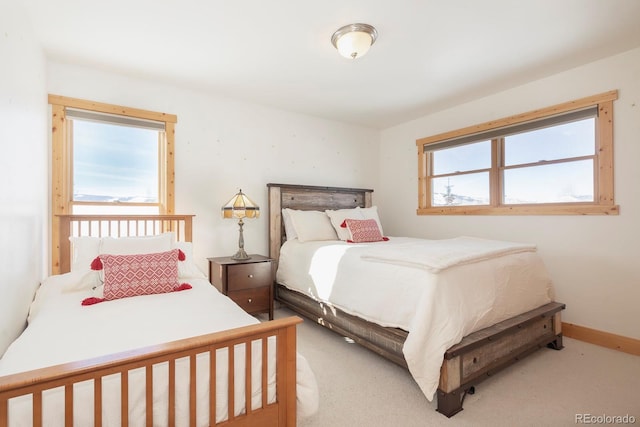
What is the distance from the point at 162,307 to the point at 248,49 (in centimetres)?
190

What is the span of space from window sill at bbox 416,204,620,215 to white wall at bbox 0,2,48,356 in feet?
12.2

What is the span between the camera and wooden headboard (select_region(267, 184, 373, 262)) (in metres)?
3.54

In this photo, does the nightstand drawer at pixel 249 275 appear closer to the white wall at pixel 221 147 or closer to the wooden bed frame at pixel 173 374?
the white wall at pixel 221 147

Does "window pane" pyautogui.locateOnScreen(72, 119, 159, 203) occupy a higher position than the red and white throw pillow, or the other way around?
"window pane" pyautogui.locateOnScreen(72, 119, 159, 203)

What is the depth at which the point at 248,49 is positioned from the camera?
239 centimetres

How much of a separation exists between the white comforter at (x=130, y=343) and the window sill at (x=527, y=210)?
2.69 metres

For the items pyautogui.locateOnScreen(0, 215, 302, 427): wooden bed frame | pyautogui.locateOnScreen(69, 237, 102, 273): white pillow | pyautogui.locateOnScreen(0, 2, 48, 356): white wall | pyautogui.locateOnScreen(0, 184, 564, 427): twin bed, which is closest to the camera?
pyautogui.locateOnScreen(0, 215, 302, 427): wooden bed frame

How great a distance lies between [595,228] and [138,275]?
3450mm

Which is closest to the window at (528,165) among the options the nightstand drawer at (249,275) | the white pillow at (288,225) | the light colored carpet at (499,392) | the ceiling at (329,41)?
the ceiling at (329,41)

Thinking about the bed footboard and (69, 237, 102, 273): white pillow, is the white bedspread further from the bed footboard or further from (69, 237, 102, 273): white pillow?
(69, 237, 102, 273): white pillow

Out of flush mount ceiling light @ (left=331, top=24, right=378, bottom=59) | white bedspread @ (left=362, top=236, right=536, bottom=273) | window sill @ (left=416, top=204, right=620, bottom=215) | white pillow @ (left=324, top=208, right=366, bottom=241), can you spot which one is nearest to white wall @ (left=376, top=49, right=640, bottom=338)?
window sill @ (left=416, top=204, right=620, bottom=215)

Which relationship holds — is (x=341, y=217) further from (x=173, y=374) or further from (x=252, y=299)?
(x=173, y=374)

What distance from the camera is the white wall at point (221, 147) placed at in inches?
111

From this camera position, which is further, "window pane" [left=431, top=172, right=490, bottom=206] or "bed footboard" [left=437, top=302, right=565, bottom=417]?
"window pane" [left=431, top=172, right=490, bottom=206]
